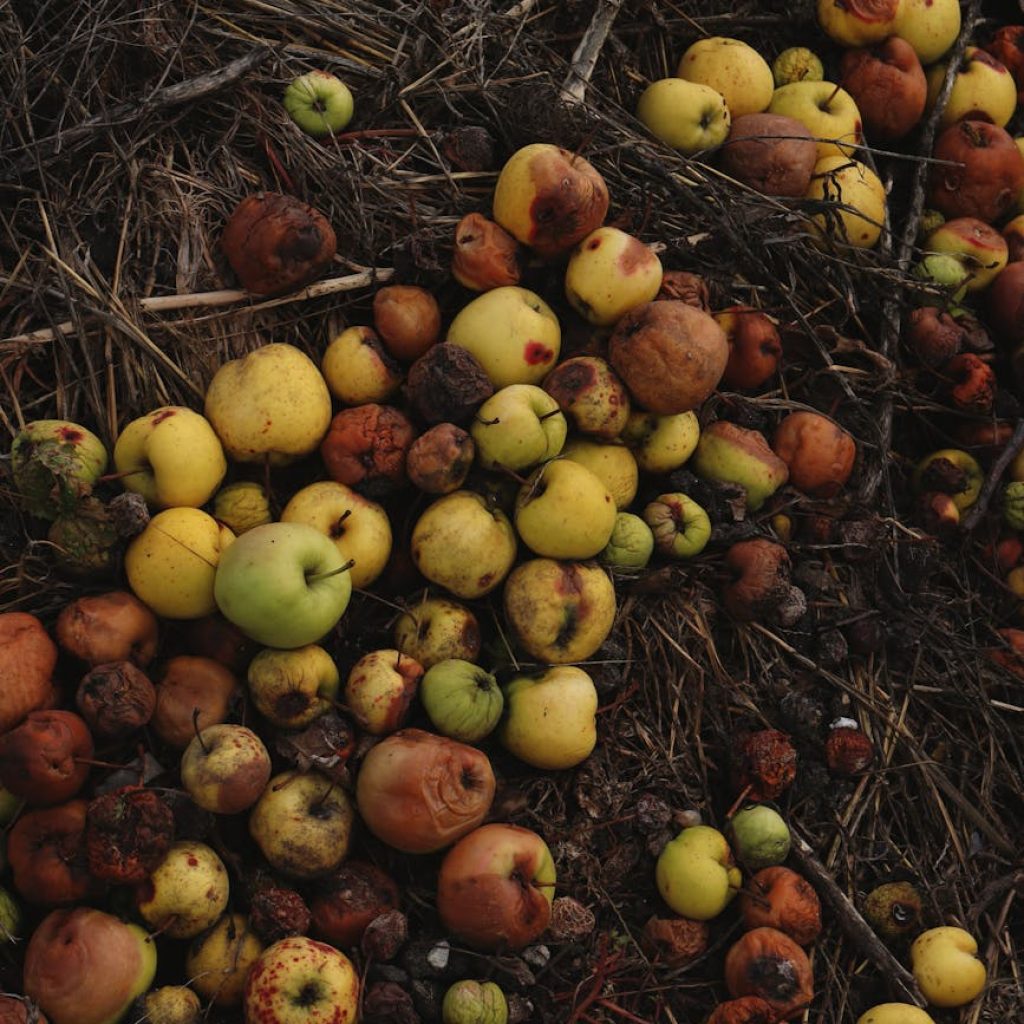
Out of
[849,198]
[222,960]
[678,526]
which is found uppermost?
[849,198]

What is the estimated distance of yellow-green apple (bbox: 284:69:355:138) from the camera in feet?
15.8

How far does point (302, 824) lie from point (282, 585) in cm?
84

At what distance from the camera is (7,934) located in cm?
342

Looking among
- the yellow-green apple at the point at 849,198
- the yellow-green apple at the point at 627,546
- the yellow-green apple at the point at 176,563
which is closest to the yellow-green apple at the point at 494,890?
the yellow-green apple at the point at 627,546

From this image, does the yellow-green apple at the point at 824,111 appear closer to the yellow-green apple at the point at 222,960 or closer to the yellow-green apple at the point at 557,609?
the yellow-green apple at the point at 557,609

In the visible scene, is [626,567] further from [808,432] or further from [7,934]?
[7,934]

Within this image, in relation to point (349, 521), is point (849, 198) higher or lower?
higher

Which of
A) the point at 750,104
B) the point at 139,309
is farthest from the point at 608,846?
the point at 750,104

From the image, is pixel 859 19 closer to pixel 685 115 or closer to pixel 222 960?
pixel 685 115

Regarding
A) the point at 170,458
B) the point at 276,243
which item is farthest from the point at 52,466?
the point at 276,243

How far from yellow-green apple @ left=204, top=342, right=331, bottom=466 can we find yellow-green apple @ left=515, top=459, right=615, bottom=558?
2.94 ft

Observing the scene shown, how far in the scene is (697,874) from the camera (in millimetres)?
4133

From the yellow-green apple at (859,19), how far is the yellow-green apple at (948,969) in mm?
4604

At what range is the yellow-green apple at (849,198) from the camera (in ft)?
17.8
